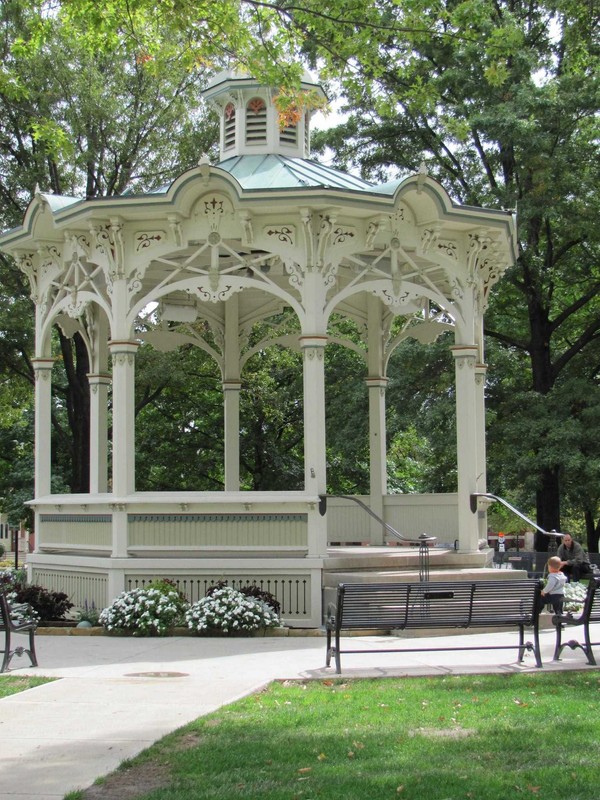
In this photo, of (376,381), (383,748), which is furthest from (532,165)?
(383,748)

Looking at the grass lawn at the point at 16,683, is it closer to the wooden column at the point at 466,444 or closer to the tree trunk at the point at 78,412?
the wooden column at the point at 466,444

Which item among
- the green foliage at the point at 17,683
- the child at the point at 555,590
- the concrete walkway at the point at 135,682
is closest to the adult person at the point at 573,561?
the concrete walkway at the point at 135,682

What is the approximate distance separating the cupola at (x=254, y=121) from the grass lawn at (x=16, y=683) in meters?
10.8

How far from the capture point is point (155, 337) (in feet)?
70.2

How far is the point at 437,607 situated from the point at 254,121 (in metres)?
10.4

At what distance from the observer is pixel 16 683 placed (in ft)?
34.5

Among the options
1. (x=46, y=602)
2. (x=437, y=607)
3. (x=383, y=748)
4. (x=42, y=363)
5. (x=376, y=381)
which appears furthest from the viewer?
(x=376, y=381)

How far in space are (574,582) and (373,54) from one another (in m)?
8.96

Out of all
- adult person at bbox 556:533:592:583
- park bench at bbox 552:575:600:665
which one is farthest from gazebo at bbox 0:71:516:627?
park bench at bbox 552:575:600:665

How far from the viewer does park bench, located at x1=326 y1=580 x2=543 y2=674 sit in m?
11.4

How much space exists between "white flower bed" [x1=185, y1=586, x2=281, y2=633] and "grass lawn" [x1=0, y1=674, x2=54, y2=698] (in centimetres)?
374

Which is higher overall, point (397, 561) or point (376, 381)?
point (376, 381)

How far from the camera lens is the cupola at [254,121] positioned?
18.8 meters

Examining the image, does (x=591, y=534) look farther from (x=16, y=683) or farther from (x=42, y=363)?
(x=16, y=683)
